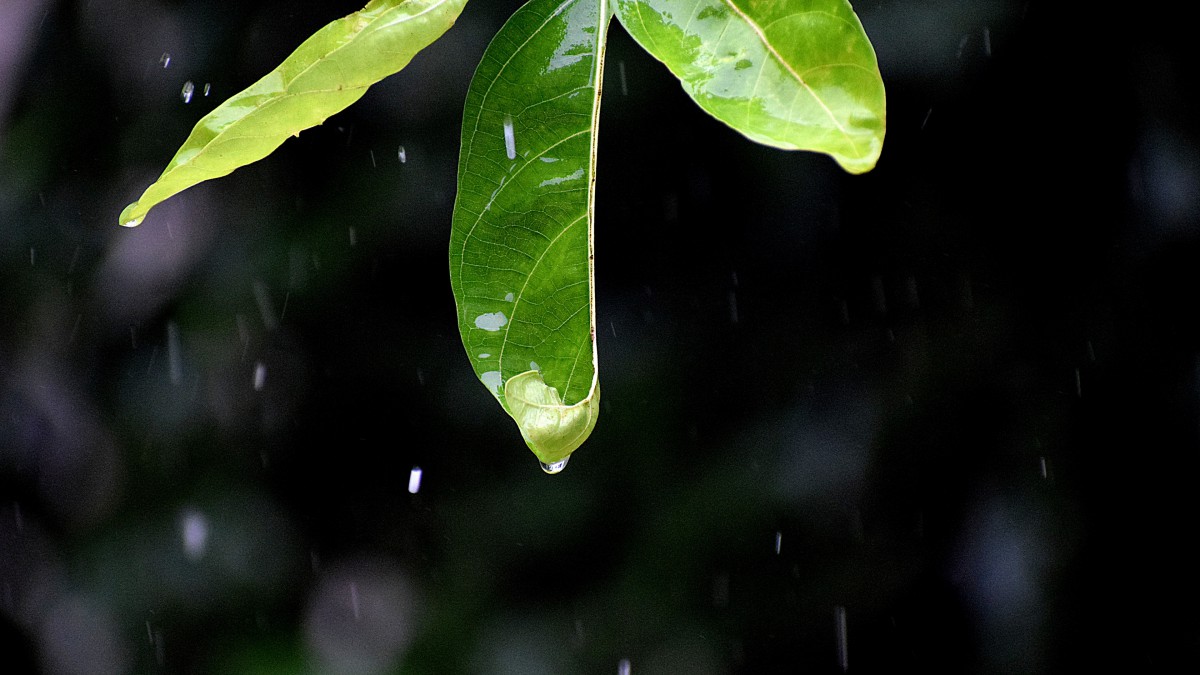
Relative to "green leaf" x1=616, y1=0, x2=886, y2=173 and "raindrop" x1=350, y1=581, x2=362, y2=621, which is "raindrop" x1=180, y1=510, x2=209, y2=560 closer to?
"raindrop" x1=350, y1=581, x2=362, y2=621

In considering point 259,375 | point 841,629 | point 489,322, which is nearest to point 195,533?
point 259,375

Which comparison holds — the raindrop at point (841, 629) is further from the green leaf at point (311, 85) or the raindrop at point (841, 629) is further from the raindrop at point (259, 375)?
the green leaf at point (311, 85)

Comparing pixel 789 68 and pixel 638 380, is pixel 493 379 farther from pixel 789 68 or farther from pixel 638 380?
pixel 638 380

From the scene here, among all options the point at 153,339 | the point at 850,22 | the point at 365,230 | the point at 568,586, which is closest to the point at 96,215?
the point at 153,339

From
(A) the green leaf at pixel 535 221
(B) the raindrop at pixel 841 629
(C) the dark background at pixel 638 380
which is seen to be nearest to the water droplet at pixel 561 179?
(A) the green leaf at pixel 535 221

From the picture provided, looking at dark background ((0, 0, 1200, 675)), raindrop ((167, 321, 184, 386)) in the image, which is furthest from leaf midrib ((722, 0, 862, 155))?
raindrop ((167, 321, 184, 386))

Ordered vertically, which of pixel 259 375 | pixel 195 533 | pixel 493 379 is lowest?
pixel 195 533

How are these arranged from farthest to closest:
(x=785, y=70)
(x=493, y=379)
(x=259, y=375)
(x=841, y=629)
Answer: (x=259, y=375)
(x=841, y=629)
(x=493, y=379)
(x=785, y=70)
